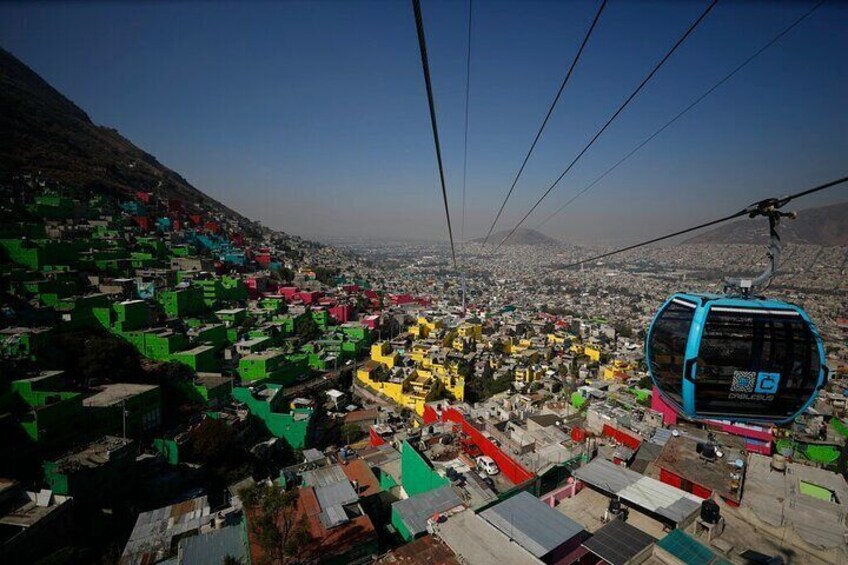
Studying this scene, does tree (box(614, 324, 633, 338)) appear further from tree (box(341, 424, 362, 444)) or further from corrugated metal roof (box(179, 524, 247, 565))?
corrugated metal roof (box(179, 524, 247, 565))

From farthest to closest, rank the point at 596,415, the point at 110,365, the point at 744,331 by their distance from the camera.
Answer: the point at 110,365
the point at 596,415
the point at 744,331

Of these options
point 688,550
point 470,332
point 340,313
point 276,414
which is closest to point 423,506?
point 688,550


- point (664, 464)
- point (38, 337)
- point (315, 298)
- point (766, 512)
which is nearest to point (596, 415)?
point (664, 464)

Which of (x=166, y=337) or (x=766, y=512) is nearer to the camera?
(x=766, y=512)

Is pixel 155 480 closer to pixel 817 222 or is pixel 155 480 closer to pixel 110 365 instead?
pixel 110 365

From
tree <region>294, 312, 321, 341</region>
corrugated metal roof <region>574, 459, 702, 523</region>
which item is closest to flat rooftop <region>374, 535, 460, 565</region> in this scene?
corrugated metal roof <region>574, 459, 702, 523</region>

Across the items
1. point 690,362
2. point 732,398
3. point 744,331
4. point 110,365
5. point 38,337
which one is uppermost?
point 744,331
